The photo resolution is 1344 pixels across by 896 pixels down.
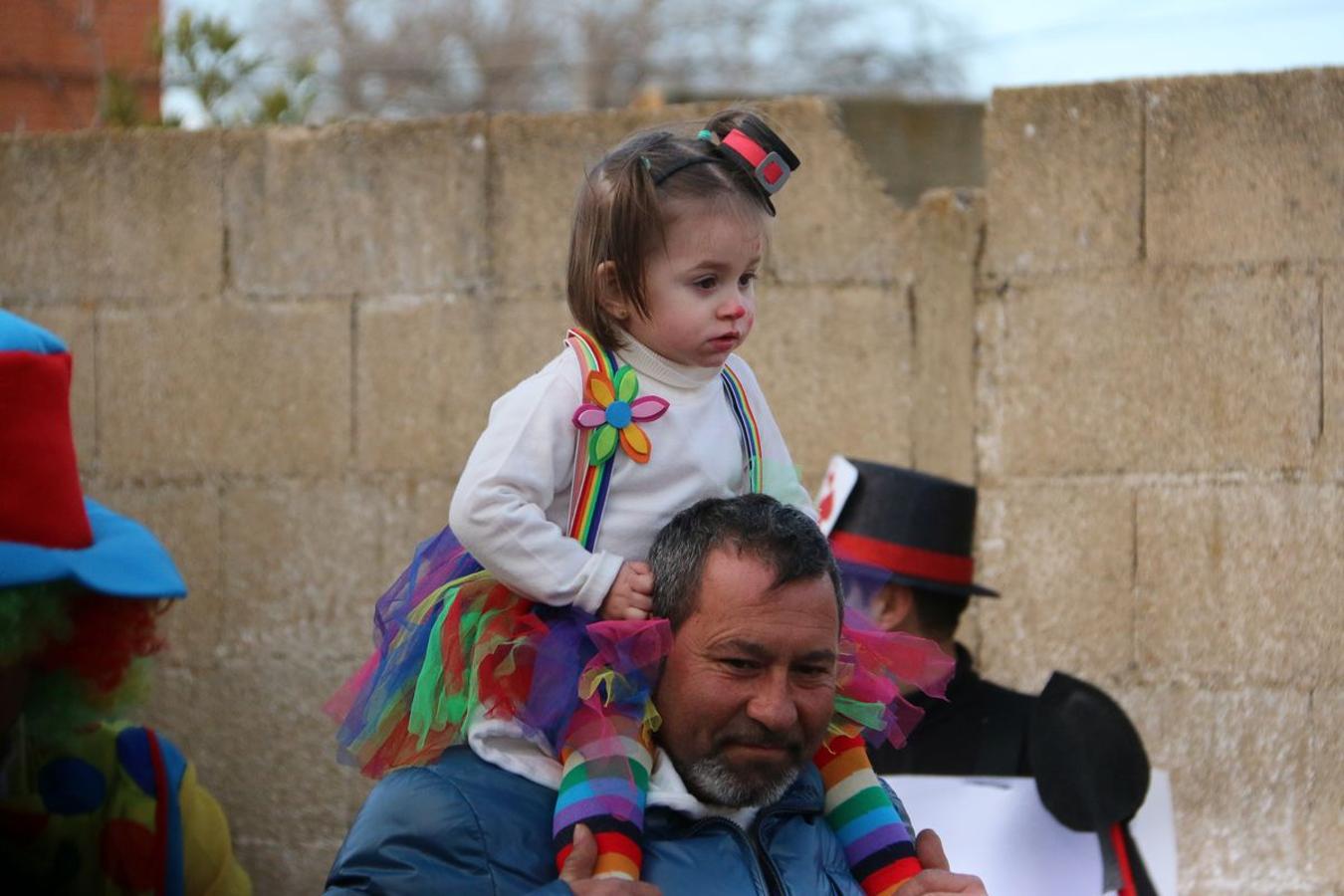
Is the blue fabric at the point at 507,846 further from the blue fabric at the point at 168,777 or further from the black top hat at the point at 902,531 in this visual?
the black top hat at the point at 902,531

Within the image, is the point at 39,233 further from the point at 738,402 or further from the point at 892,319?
the point at 738,402

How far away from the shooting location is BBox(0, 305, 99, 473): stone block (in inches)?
200

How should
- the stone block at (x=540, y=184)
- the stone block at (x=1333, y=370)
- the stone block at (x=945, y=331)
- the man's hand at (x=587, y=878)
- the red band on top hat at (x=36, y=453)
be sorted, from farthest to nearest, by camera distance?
the stone block at (x=540, y=184) → the stone block at (x=945, y=331) → the stone block at (x=1333, y=370) → the red band on top hat at (x=36, y=453) → the man's hand at (x=587, y=878)

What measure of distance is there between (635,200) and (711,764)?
0.85m

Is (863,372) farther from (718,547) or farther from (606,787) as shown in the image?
(606,787)

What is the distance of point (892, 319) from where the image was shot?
4.76 m

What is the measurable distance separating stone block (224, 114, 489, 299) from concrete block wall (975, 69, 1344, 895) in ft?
4.74

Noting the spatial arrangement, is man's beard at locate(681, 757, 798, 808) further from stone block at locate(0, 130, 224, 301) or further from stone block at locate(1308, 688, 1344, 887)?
stone block at locate(0, 130, 224, 301)

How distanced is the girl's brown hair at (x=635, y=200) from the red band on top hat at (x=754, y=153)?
0.02m

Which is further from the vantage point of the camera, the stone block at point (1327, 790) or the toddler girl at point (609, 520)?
the stone block at point (1327, 790)

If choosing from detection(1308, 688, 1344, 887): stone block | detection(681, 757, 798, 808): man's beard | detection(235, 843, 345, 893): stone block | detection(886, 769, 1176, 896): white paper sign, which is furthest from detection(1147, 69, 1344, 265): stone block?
detection(235, 843, 345, 893): stone block

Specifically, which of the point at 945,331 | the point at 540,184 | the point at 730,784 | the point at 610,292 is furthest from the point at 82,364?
the point at 730,784

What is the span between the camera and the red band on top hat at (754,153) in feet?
8.93

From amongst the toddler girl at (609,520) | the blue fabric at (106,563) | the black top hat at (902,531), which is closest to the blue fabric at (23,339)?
the blue fabric at (106,563)
